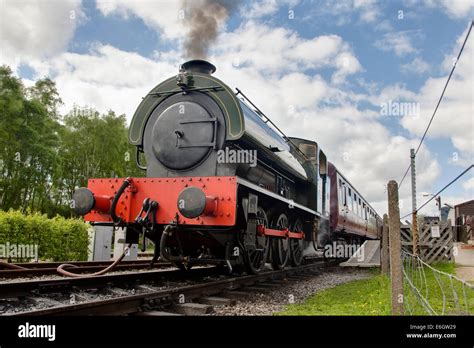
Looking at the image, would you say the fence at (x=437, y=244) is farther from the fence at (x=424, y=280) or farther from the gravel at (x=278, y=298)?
the gravel at (x=278, y=298)

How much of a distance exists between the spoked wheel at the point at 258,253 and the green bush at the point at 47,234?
7393mm

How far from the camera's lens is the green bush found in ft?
37.7

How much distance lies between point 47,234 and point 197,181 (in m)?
8.52

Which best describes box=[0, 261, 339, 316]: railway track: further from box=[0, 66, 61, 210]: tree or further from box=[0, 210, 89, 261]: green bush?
box=[0, 66, 61, 210]: tree

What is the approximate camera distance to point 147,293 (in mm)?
4762

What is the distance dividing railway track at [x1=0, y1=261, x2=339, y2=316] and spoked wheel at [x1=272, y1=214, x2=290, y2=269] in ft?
2.74

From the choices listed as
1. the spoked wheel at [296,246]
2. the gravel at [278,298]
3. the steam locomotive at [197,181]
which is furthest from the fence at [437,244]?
the steam locomotive at [197,181]

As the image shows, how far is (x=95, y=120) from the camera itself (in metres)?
33.9

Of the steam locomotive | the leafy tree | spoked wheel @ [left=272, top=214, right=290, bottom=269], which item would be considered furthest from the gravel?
the leafy tree

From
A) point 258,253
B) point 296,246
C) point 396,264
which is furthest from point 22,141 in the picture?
point 396,264

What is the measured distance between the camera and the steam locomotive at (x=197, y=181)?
5.64 m

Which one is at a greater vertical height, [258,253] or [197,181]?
[197,181]

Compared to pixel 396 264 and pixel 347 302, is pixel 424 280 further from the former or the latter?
pixel 396 264

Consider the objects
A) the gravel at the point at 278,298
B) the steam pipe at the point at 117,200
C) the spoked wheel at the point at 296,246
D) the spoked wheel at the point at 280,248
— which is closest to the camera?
the gravel at the point at 278,298
